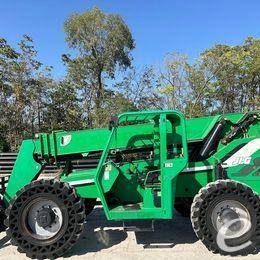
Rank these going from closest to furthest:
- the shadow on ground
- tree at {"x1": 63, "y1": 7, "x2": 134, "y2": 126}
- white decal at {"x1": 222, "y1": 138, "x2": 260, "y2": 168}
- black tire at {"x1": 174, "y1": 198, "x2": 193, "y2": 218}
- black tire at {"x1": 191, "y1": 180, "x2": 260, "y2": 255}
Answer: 1. black tire at {"x1": 191, "y1": 180, "x2": 260, "y2": 255}
2. the shadow on ground
3. white decal at {"x1": 222, "y1": 138, "x2": 260, "y2": 168}
4. black tire at {"x1": 174, "y1": 198, "x2": 193, "y2": 218}
5. tree at {"x1": 63, "y1": 7, "x2": 134, "y2": 126}

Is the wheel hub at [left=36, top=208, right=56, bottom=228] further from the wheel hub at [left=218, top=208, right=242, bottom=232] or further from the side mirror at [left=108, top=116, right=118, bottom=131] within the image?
the wheel hub at [left=218, top=208, right=242, bottom=232]

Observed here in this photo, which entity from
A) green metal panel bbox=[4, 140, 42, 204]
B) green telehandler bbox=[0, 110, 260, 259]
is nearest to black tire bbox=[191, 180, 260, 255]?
green telehandler bbox=[0, 110, 260, 259]

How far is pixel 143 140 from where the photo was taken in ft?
23.0

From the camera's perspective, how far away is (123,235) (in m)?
7.20

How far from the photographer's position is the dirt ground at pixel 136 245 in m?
6.13

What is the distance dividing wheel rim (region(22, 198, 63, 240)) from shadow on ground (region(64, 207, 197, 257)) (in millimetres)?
466

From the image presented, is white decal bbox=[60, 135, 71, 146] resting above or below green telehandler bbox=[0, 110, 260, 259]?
above

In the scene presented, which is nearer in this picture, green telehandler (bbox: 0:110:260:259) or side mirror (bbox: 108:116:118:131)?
green telehandler (bbox: 0:110:260:259)

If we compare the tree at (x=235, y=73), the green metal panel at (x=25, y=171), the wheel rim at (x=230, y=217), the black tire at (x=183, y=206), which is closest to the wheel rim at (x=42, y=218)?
the green metal panel at (x=25, y=171)

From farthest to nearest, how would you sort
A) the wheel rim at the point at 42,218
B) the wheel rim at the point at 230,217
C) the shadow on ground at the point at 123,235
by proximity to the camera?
the shadow on ground at the point at 123,235
the wheel rim at the point at 42,218
the wheel rim at the point at 230,217

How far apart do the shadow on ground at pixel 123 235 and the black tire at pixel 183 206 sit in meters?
0.12

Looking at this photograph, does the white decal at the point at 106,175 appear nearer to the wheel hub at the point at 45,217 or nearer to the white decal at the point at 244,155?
the wheel hub at the point at 45,217

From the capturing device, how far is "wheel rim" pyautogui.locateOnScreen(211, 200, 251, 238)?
6.24 m

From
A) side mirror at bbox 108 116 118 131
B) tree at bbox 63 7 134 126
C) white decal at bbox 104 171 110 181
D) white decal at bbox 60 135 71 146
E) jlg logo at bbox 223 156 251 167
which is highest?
tree at bbox 63 7 134 126
